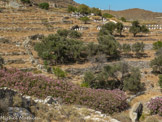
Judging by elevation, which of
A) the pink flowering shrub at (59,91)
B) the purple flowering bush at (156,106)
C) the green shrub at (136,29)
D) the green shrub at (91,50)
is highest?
the green shrub at (136,29)

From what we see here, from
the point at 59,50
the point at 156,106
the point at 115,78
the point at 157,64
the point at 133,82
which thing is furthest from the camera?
the point at 59,50

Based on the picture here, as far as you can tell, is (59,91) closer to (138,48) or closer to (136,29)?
(138,48)

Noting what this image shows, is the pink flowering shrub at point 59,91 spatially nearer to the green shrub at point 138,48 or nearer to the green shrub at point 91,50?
the green shrub at point 91,50

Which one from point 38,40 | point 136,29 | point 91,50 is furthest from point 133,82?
point 136,29

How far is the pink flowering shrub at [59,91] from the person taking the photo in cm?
1318

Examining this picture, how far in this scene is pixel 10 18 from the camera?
143ft

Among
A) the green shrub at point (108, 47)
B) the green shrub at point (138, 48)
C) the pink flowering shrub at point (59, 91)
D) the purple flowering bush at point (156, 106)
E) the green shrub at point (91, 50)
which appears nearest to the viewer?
the pink flowering shrub at point (59, 91)

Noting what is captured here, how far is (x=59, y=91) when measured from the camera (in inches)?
531

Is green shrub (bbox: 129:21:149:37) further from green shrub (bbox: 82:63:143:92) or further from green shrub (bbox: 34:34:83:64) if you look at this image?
Answer: green shrub (bbox: 82:63:143:92)

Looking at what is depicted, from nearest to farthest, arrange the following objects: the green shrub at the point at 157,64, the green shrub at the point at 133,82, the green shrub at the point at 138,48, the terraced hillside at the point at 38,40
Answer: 1. the green shrub at the point at 133,82
2. the terraced hillside at the point at 38,40
3. the green shrub at the point at 157,64
4. the green shrub at the point at 138,48

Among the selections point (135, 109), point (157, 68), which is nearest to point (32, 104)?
point (135, 109)

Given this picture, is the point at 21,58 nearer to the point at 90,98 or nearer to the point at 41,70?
the point at 41,70

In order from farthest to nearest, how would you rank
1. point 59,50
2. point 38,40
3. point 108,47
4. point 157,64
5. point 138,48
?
point 38,40 < point 138,48 < point 108,47 < point 59,50 < point 157,64

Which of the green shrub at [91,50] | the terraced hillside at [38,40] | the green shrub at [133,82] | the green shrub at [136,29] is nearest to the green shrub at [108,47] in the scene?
the green shrub at [91,50]
